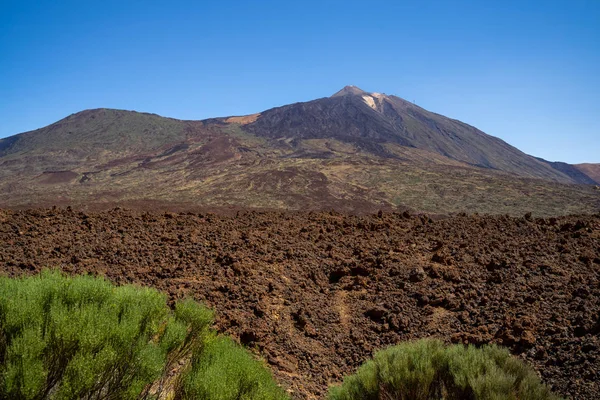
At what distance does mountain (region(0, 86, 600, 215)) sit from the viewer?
26.8 m

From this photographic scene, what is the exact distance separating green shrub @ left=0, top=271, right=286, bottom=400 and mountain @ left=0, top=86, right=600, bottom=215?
62.2ft

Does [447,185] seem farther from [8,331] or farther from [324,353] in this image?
[8,331]

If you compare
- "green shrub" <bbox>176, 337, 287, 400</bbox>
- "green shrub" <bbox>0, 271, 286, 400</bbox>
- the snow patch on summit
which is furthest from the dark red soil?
the snow patch on summit

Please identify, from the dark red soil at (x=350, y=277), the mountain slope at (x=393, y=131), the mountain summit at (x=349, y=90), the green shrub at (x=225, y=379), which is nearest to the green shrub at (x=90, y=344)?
the green shrub at (x=225, y=379)

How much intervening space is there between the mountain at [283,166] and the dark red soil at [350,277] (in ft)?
50.4

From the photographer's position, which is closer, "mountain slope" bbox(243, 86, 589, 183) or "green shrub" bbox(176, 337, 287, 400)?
"green shrub" bbox(176, 337, 287, 400)

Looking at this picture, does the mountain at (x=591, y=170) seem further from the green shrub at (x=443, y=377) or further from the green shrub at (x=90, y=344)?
the green shrub at (x=90, y=344)

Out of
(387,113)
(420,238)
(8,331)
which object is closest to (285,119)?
(387,113)

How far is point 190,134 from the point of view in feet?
205

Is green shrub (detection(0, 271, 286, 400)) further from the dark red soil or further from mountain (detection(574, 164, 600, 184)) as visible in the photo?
mountain (detection(574, 164, 600, 184))

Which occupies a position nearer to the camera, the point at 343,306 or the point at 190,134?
the point at 343,306

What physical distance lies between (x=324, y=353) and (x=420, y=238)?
3.80 meters

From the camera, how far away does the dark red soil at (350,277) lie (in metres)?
4.84

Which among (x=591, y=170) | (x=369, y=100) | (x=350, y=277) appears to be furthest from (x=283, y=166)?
(x=591, y=170)
